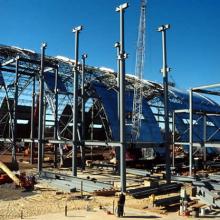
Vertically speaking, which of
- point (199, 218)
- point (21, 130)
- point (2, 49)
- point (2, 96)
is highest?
point (2, 49)

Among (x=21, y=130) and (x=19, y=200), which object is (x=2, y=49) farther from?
(x=19, y=200)

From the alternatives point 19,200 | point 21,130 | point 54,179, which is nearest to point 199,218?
point 19,200

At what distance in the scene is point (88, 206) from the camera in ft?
70.8

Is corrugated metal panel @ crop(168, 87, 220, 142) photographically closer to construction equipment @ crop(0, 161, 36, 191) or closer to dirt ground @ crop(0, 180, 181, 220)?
construction equipment @ crop(0, 161, 36, 191)

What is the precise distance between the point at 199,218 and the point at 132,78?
5101cm

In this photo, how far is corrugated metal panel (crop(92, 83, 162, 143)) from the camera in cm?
5284

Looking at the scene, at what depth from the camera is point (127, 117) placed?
5738 centimetres

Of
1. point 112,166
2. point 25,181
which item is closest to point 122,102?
point 25,181

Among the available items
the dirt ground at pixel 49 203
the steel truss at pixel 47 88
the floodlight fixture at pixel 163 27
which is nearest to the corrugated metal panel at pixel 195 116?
the steel truss at pixel 47 88

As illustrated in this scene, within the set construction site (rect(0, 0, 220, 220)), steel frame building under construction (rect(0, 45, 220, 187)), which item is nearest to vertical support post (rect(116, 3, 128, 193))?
construction site (rect(0, 0, 220, 220))

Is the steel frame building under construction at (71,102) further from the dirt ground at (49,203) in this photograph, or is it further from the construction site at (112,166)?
the dirt ground at (49,203)

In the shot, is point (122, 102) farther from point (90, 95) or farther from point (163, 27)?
point (90, 95)

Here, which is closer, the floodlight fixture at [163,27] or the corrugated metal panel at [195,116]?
A: the floodlight fixture at [163,27]

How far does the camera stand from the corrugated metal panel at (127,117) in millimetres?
52844
